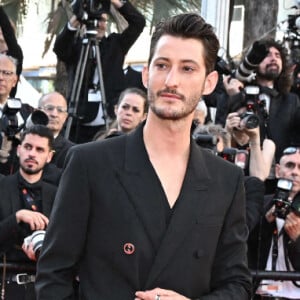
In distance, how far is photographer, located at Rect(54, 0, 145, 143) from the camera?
6.77 m

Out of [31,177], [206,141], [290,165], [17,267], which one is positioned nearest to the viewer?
[17,267]

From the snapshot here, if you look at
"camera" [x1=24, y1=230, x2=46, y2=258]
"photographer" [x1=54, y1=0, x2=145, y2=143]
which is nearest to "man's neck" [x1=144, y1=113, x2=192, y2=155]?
"camera" [x1=24, y1=230, x2=46, y2=258]

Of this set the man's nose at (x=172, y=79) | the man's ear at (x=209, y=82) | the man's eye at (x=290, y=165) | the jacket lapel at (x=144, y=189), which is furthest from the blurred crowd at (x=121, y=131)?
the man's nose at (x=172, y=79)

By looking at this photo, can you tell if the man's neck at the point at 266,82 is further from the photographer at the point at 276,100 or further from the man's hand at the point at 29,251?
the man's hand at the point at 29,251

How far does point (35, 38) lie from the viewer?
12695 millimetres

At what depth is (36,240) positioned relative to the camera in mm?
4289

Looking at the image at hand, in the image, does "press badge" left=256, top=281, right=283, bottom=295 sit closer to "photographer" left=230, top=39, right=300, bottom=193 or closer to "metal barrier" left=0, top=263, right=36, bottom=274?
"metal barrier" left=0, top=263, right=36, bottom=274

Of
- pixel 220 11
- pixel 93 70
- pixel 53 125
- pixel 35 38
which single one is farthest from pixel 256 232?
pixel 35 38

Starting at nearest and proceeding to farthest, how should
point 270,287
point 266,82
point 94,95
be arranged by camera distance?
1. point 270,287
2. point 266,82
3. point 94,95

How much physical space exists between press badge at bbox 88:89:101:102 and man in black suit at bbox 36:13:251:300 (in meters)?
4.44

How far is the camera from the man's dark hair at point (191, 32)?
7.72ft

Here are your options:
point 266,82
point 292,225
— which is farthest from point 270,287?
point 266,82

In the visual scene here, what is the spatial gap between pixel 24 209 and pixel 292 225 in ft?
5.16

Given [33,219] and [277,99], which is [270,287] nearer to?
[33,219]
